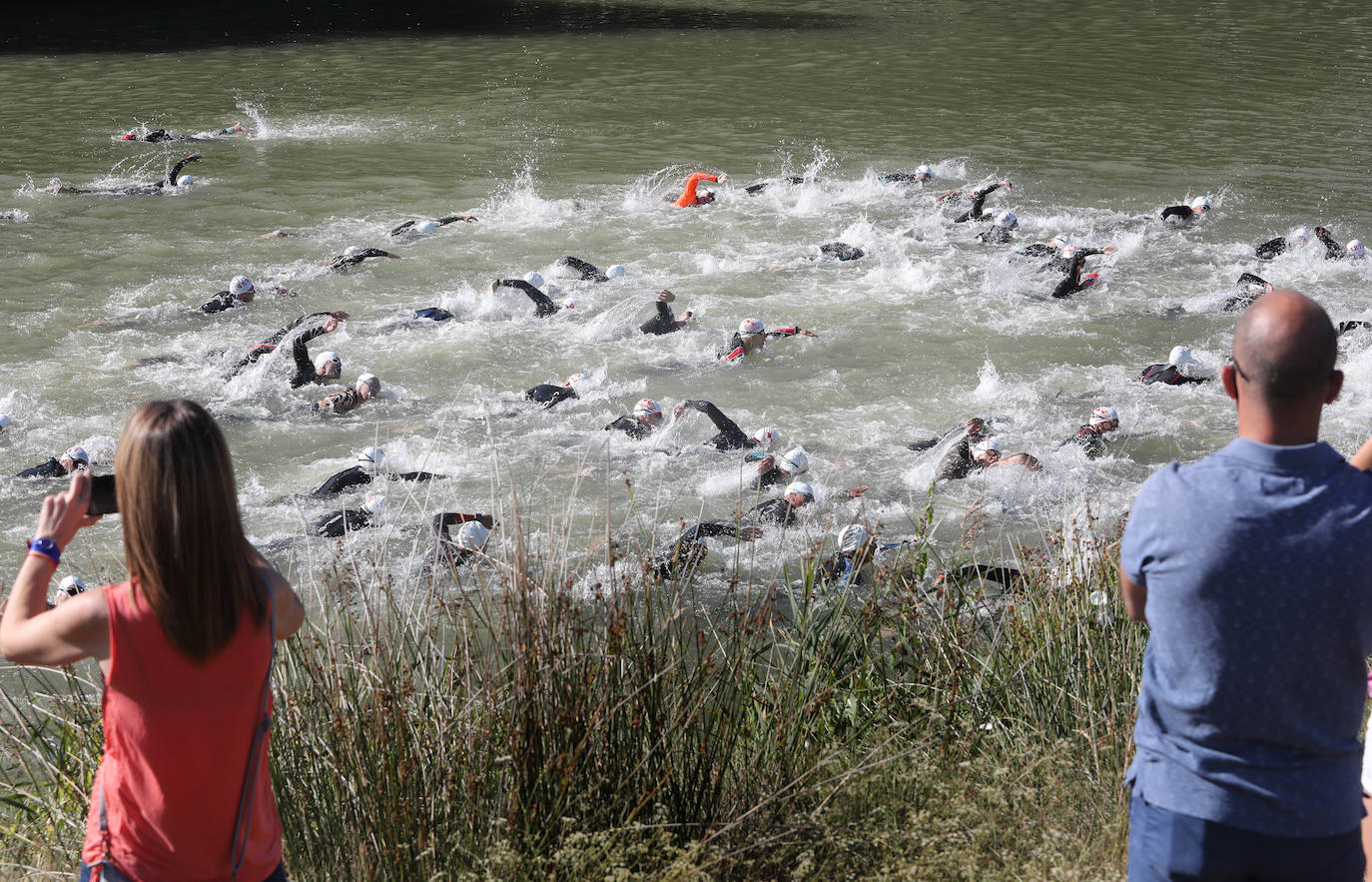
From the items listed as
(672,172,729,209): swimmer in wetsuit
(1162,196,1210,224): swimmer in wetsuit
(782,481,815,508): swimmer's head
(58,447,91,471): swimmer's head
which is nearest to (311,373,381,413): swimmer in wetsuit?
(58,447,91,471): swimmer's head

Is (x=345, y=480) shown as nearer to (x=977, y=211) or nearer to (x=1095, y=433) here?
(x=1095, y=433)

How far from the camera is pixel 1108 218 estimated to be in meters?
18.7

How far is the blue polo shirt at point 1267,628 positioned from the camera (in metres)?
2.63

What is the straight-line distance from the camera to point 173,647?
2.72 metres

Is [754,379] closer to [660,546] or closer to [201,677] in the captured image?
[660,546]

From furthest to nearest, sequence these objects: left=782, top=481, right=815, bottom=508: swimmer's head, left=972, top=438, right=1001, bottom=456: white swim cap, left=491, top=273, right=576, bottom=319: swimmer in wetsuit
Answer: left=491, top=273, right=576, bottom=319: swimmer in wetsuit, left=972, top=438, right=1001, bottom=456: white swim cap, left=782, top=481, right=815, bottom=508: swimmer's head

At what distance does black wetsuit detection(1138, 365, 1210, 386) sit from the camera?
1221cm

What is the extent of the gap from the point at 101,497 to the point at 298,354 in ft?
31.1

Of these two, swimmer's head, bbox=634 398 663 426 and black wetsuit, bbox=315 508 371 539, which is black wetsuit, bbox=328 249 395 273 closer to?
swimmer's head, bbox=634 398 663 426

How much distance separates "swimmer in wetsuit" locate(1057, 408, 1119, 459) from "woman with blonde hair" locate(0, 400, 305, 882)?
29.2 ft

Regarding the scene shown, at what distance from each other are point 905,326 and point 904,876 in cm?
1100

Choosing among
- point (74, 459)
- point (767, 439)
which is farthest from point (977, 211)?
point (74, 459)

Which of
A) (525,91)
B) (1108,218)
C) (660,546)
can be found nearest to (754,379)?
(660,546)

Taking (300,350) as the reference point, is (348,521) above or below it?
below
